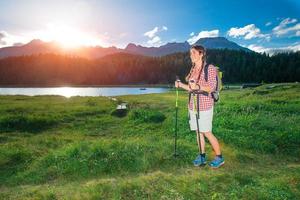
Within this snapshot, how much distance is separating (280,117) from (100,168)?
15.4m

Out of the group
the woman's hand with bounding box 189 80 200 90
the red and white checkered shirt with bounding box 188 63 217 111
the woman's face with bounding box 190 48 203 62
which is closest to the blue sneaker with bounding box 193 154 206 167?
the red and white checkered shirt with bounding box 188 63 217 111

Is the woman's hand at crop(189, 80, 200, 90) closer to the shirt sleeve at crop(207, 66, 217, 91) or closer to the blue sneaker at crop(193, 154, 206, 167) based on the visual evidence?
the shirt sleeve at crop(207, 66, 217, 91)

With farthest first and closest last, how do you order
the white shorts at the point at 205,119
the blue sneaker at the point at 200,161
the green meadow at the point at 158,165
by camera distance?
the blue sneaker at the point at 200,161 → the white shorts at the point at 205,119 → the green meadow at the point at 158,165

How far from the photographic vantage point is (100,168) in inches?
512

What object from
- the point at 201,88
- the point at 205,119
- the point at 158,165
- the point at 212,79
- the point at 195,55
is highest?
the point at 195,55

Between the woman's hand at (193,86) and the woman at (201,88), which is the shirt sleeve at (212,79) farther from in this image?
the woman's hand at (193,86)

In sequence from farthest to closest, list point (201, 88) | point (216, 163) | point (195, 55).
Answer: point (216, 163)
point (195, 55)
point (201, 88)

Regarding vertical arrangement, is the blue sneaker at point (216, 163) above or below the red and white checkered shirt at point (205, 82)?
below

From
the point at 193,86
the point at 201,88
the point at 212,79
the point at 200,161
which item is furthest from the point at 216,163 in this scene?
the point at 212,79

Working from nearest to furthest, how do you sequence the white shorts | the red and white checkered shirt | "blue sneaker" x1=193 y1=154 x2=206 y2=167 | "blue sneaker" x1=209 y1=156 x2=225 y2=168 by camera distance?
1. the red and white checkered shirt
2. the white shorts
3. "blue sneaker" x1=209 y1=156 x2=225 y2=168
4. "blue sneaker" x1=193 y1=154 x2=206 y2=167

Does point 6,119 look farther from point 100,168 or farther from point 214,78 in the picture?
point 214,78

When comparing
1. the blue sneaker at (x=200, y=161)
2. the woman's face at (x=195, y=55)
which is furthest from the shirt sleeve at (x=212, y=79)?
the blue sneaker at (x=200, y=161)

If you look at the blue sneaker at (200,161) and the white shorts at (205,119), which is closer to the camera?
the white shorts at (205,119)

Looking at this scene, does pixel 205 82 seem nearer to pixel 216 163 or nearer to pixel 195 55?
pixel 195 55
